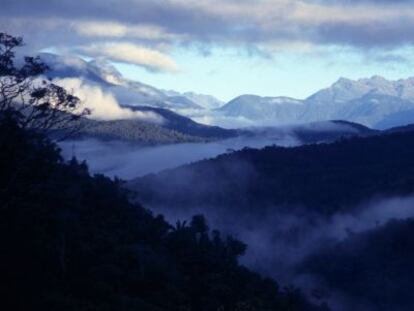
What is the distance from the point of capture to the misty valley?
108ft

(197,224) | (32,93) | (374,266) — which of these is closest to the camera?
(32,93)

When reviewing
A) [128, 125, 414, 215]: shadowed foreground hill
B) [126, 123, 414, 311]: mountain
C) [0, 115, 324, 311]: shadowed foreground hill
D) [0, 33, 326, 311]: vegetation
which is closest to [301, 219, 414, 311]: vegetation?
[126, 123, 414, 311]: mountain

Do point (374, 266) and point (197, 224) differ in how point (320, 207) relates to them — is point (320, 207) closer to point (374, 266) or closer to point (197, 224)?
point (374, 266)

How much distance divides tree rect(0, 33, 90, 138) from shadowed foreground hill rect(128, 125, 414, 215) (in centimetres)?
8401

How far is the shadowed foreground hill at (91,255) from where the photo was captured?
101ft


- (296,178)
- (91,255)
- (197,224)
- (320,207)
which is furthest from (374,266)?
(91,255)

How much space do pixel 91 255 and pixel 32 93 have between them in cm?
878

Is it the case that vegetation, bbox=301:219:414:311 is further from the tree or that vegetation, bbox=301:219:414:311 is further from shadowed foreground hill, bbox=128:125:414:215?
the tree

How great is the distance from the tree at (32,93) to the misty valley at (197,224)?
0.07 meters

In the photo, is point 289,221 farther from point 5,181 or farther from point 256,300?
point 5,181

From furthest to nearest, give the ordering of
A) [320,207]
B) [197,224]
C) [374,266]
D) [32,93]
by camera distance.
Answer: [320,207]
[374,266]
[197,224]
[32,93]

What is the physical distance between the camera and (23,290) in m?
27.5

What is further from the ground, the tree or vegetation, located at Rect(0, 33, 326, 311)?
the tree

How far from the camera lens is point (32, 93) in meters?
33.8
